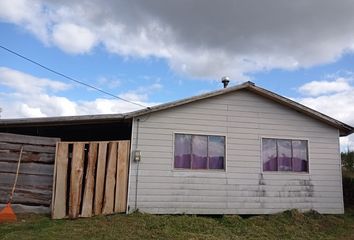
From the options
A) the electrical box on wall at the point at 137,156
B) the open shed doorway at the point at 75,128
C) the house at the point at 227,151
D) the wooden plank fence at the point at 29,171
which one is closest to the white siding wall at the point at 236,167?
the house at the point at 227,151

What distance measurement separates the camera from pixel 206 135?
11.9 metres

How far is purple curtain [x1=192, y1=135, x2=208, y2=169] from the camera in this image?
11.7m

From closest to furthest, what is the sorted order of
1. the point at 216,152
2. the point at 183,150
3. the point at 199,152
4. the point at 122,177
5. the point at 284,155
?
the point at 122,177
the point at 183,150
the point at 199,152
the point at 216,152
the point at 284,155

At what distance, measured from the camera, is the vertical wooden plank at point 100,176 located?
10.8 m

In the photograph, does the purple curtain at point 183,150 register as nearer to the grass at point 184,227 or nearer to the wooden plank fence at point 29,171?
the grass at point 184,227

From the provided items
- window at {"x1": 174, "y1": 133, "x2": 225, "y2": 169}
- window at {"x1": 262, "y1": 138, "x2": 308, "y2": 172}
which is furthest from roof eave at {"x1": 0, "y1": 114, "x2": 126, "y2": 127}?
window at {"x1": 262, "y1": 138, "x2": 308, "y2": 172}

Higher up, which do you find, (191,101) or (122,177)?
(191,101)

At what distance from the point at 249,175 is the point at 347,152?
374 inches

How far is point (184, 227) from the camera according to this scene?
9.99 m

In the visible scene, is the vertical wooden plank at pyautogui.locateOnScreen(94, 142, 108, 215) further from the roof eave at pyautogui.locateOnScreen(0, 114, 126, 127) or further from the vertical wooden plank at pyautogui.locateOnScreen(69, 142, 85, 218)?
the roof eave at pyautogui.locateOnScreen(0, 114, 126, 127)

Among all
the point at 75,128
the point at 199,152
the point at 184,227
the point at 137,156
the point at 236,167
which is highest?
the point at 75,128

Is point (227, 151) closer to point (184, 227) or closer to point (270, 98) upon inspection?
point (270, 98)

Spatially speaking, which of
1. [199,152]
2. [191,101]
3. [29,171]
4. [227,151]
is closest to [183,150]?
[199,152]

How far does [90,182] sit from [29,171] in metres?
1.84
